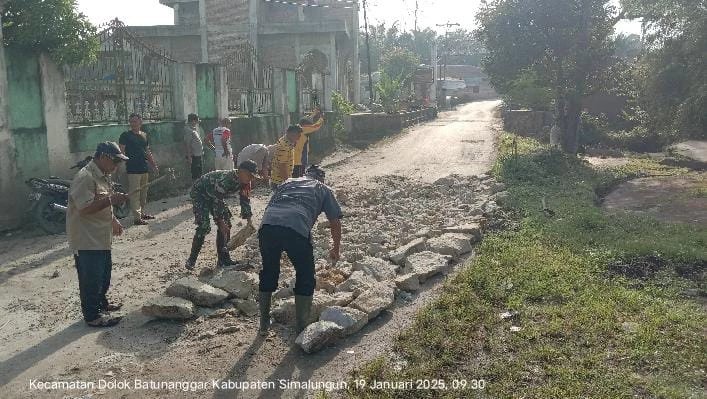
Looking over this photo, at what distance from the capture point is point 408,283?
5.95 m

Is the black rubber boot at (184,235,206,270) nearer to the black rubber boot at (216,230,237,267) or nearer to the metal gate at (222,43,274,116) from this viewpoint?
the black rubber boot at (216,230,237,267)

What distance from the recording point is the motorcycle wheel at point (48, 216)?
838cm

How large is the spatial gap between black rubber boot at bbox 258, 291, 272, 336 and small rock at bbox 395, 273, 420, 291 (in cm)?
150

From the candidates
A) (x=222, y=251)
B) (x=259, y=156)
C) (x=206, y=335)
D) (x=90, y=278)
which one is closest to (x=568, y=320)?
(x=206, y=335)

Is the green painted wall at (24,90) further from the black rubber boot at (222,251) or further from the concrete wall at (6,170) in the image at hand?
the black rubber boot at (222,251)

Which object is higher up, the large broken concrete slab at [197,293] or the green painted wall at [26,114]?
the green painted wall at [26,114]

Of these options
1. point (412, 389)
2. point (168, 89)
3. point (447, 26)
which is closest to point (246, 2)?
point (168, 89)

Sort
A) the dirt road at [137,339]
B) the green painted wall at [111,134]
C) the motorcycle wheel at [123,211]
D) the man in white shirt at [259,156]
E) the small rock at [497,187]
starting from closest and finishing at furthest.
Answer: the dirt road at [137,339] → the man in white shirt at [259,156] → the motorcycle wheel at [123,211] → the green painted wall at [111,134] → the small rock at [497,187]

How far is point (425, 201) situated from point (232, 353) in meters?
6.79

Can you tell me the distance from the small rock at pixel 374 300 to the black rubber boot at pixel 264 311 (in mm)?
757

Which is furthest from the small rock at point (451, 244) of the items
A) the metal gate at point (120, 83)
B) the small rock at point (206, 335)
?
the metal gate at point (120, 83)

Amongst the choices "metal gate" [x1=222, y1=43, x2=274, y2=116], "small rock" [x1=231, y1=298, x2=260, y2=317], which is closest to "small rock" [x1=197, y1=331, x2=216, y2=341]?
"small rock" [x1=231, y1=298, x2=260, y2=317]

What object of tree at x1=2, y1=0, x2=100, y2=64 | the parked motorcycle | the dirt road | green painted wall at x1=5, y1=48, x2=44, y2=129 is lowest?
the dirt road

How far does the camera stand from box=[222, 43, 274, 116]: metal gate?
1479 centimetres
